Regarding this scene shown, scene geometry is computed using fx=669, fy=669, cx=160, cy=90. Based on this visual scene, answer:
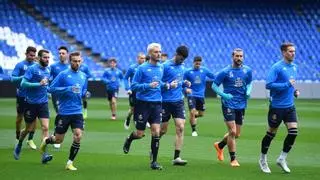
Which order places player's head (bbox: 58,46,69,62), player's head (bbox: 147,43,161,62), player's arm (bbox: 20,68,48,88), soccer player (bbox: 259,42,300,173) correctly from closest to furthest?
soccer player (bbox: 259,42,300,173), player's head (bbox: 147,43,161,62), player's arm (bbox: 20,68,48,88), player's head (bbox: 58,46,69,62)

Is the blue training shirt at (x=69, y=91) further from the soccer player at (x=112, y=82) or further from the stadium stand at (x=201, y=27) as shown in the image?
the stadium stand at (x=201, y=27)

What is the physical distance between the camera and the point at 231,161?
12.9 m

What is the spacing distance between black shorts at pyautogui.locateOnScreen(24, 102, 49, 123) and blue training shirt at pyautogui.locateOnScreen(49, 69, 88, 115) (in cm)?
235

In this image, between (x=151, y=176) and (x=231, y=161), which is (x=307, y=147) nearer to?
(x=231, y=161)

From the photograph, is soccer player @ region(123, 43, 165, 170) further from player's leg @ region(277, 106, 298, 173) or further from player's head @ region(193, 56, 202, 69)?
player's head @ region(193, 56, 202, 69)

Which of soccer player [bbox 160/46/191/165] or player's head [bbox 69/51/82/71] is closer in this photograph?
player's head [bbox 69/51/82/71]

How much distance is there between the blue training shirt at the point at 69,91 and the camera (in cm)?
1207

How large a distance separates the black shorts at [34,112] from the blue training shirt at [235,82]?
3.91 meters

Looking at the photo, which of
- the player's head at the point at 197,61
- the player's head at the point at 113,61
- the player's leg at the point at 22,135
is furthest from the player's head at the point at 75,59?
the player's head at the point at 113,61

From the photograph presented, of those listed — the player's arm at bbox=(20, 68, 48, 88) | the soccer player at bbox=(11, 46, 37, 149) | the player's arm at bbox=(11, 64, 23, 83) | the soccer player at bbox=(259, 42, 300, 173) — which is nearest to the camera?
A: the soccer player at bbox=(259, 42, 300, 173)

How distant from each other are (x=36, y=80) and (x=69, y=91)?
241cm

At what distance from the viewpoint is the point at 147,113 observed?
12531mm

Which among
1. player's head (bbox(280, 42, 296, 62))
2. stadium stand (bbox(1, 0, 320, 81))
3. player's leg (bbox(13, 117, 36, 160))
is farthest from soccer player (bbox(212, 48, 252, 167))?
stadium stand (bbox(1, 0, 320, 81))

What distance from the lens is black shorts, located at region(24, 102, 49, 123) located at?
14.3 m
